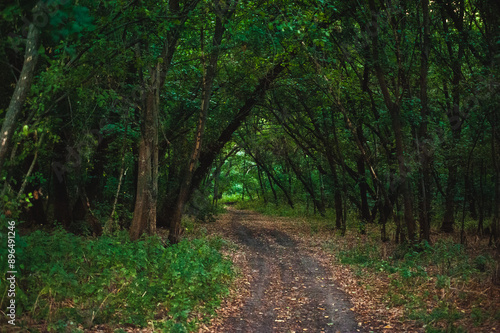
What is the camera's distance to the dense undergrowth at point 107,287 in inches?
222

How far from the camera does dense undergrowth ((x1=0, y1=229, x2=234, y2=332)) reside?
5.65 meters

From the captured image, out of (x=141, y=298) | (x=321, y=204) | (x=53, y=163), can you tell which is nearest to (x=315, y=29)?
(x=141, y=298)

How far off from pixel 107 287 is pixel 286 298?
3.85 m

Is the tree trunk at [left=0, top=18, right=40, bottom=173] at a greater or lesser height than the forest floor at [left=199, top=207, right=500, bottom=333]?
greater

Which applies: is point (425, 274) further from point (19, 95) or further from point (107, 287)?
point (19, 95)

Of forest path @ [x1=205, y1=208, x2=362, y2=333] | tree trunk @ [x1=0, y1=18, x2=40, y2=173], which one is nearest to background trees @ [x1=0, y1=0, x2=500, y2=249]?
tree trunk @ [x1=0, y1=18, x2=40, y2=173]

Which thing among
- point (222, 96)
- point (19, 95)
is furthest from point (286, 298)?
point (222, 96)

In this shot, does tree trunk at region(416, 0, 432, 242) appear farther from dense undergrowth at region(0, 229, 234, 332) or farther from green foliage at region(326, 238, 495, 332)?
dense undergrowth at region(0, 229, 234, 332)

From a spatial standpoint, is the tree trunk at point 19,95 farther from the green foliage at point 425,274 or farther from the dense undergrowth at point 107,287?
the green foliage at point 425,274

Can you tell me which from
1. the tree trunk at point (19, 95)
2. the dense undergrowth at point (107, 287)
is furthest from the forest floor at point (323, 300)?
the tree trunk at point (19, 95)

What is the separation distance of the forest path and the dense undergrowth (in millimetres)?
594

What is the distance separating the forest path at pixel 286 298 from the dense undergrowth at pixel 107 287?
0.59 m

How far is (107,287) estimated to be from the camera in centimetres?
678

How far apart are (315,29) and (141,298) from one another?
6658 millimetres
